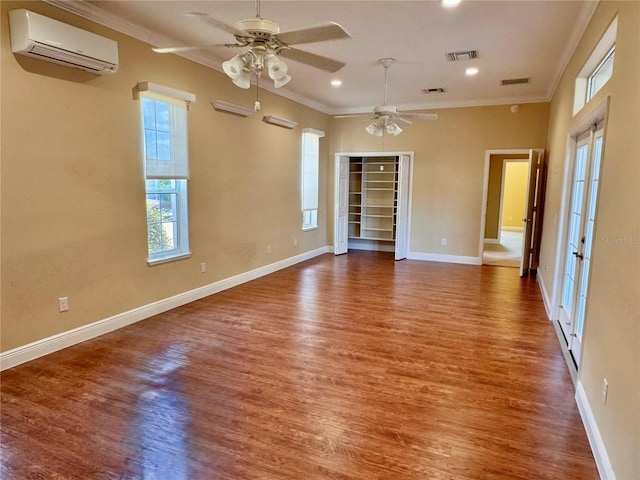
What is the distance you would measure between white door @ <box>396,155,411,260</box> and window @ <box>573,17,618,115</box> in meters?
3.94

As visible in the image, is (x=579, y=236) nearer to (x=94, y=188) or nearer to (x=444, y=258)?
(x=444, y=258)

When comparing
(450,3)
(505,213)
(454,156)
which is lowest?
(505,213)

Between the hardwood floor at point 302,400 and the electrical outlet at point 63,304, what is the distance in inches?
14.9

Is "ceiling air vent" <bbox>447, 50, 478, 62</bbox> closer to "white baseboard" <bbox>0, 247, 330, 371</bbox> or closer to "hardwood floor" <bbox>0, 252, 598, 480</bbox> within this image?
"hardwood floor" <bbox>0, 252, 598, 480</bbox>

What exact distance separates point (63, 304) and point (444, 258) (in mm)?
6367

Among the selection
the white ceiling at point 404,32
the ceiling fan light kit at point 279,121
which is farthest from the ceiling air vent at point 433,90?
the ceiling fan light kit at point 279,121

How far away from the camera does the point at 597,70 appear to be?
3.33 meters

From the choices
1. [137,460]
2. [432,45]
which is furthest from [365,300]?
[137,460]

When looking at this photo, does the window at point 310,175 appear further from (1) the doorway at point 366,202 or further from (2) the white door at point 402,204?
(2) the white door at point 402,204

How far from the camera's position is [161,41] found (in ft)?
13.5

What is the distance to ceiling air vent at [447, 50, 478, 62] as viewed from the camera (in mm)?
4459

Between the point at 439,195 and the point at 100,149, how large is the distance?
590cm

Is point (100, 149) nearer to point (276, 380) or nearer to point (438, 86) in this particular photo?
point (276, 380)

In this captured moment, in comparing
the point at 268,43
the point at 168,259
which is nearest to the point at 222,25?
the point at 268,43
